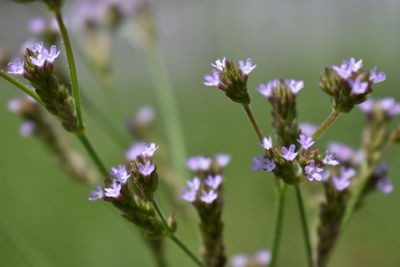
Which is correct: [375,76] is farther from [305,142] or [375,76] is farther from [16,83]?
[16,83]

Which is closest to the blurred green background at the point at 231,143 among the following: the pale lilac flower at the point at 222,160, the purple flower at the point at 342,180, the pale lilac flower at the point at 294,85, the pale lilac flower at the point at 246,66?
the purple flower at the point at 342,180

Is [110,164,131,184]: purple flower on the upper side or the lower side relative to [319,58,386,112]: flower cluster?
lower

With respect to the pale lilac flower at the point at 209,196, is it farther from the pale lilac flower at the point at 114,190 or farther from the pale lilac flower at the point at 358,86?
the pale lilac flower at the point at 358,86

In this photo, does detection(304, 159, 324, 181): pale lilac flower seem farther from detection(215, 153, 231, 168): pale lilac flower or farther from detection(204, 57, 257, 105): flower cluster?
detection(215, 153, 231, 168): pale lilac flower

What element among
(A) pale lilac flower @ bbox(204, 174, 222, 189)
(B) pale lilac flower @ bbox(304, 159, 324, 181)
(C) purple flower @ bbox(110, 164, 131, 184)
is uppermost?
(A) pale lilac flower @ bbox(204, 174, 222, 189)

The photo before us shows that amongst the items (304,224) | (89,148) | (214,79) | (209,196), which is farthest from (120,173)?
(304,224)

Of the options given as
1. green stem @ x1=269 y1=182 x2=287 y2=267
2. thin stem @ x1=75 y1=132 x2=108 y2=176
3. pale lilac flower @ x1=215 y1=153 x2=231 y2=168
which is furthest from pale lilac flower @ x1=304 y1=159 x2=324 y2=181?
thin stem @ x1=75 y1=132 x2=108 y2=176
